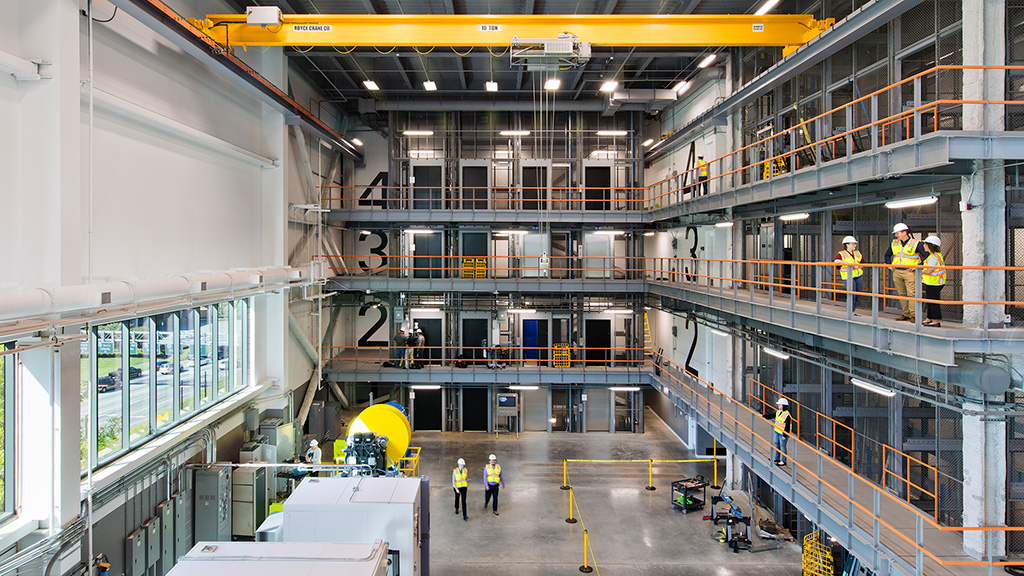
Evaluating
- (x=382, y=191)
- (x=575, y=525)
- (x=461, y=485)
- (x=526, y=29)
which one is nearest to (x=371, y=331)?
(x=382, y=191)

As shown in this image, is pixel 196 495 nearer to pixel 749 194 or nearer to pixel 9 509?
pixel 9 509

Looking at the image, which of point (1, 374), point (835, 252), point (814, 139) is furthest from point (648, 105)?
point (1, 374)

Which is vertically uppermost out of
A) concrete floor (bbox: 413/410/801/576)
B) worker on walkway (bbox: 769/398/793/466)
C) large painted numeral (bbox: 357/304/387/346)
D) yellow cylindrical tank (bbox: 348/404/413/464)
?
large painted numeral (bbox: 357/304/387/346)

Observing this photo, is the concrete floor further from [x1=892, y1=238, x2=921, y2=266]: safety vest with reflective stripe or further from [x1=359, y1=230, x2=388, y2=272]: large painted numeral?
[x1=359, y1=230, x2=388, y2=272]: large painted numeral

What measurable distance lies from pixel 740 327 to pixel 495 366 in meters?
8.78

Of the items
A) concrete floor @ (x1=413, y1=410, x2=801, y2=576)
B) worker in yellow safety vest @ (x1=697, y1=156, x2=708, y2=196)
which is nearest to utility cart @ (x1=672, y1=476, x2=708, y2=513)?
concrete floor @ (x1=413, y1=410, x2=801, y2=576)

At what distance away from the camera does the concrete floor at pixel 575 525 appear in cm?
1225

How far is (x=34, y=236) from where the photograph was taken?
26.2ft

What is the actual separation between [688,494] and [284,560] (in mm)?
12303

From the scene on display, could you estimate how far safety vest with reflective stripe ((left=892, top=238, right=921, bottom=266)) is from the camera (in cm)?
834

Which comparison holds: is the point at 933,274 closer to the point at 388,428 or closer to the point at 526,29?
the point at 526,29

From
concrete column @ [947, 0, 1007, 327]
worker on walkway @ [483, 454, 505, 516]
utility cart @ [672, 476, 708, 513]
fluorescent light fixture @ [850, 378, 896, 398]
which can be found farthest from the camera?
utility cart @ [672, 476, 708, 513]

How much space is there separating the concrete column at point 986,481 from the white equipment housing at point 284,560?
26.3 feet

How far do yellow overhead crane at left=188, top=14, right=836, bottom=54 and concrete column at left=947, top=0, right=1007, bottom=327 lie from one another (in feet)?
17.0
